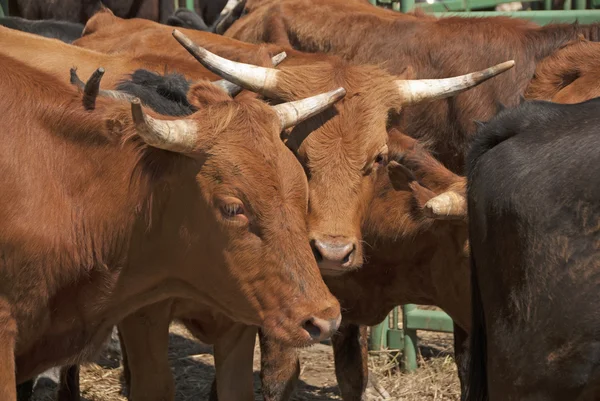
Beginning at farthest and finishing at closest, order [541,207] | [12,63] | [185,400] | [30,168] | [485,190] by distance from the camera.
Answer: [185,400] → [12,63] → [30,168] → [485,190] → [541,207]

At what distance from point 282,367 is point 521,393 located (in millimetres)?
2196

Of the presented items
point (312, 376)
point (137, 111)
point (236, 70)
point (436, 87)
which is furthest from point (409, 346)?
point (137, 111)

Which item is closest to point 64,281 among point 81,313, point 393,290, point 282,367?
point 81,313

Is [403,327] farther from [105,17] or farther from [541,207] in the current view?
[541,207]

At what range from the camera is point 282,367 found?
5457 mm

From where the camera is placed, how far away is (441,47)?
6.61 m

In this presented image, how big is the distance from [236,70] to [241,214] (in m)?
1.48

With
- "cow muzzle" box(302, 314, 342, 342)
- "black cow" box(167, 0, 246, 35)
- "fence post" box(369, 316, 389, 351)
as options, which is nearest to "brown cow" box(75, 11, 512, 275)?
"cow muzzle" box(302, 314, 342, 342)

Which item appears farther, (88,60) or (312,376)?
(312,376)

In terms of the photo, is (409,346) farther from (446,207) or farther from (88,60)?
(88,60)

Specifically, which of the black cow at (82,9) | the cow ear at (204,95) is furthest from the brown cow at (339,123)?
the black cow at (82,9)

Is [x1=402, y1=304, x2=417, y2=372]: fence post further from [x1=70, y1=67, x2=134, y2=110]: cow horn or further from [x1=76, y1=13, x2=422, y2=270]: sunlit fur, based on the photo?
[x1=70, y1=67, x2=134, y2=110]: cow horn

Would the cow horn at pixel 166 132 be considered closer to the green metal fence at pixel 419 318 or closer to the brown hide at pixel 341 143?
the brown hide at pixel 341 143

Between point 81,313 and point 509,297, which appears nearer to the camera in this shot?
point 509,297
